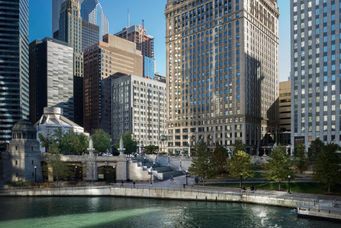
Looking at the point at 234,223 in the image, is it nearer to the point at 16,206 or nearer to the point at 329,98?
the point at 16,206

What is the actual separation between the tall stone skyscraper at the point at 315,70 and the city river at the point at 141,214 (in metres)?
97.5

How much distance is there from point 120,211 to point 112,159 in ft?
129

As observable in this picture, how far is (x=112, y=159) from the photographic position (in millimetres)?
109188

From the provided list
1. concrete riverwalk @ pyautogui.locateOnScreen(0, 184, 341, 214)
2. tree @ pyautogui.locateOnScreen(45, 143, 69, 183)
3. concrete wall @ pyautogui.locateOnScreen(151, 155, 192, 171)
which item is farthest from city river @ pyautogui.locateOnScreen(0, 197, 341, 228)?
concrete wall @ pyautogui.locateOnScreen(151, 155, 192, 171)

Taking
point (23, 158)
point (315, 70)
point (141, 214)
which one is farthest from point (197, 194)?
point (315, 70)

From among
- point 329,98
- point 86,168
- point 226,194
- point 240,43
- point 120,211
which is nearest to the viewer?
point 120,211

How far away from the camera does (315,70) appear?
6270 inches

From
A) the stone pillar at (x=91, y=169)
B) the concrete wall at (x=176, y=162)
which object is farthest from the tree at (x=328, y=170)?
the stone pillar at (x=91, y=169)

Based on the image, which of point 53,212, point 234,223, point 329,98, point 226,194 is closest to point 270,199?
point 226,194

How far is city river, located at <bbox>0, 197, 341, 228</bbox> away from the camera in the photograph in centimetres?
5944

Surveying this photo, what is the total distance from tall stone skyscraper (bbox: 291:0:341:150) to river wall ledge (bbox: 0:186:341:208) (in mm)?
91250

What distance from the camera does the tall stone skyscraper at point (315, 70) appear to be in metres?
154

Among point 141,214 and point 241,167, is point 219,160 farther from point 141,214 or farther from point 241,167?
point 141,214

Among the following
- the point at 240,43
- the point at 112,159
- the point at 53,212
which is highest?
the point at 240,43
